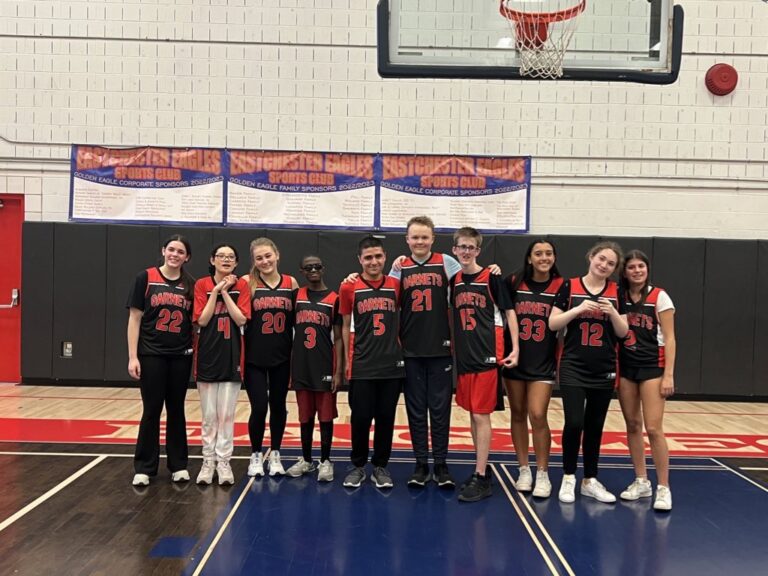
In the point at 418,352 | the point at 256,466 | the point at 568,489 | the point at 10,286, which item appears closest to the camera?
the point at 568,489

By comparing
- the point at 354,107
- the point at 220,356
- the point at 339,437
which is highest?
the point at 354,107

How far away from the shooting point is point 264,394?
4500 mm

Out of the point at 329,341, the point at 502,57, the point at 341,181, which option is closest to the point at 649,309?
the point at 329,341

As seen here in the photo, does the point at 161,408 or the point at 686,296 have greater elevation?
the point at 686,296

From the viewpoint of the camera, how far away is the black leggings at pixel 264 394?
4.49 metres

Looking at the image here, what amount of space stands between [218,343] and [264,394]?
0.52 metres

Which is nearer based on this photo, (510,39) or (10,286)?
(510,39)

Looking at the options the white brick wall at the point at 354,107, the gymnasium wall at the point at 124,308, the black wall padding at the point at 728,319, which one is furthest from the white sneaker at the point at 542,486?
the black wall padding at the point at 728,319

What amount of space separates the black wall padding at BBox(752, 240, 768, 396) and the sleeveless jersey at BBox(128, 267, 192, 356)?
26.5ft

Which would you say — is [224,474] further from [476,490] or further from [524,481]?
[524,481]

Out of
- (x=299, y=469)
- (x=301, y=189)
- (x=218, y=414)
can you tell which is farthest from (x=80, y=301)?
(x=299, y=469)

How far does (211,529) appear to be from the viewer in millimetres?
3627

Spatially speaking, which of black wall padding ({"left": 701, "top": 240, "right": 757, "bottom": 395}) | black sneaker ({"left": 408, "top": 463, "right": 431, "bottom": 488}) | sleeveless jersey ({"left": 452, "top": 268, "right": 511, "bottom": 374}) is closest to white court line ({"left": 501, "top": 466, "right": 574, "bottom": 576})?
black sneaker ({"left": 408, "top": 463, "right": 431, "bottom": 488})

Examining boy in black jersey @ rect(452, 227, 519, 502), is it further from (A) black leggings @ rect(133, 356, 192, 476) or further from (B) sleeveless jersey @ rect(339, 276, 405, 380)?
(A) black leggings @ rect(133, 356, 192, 476)
